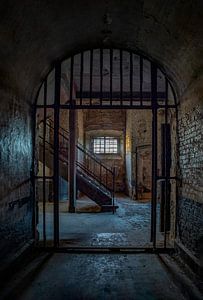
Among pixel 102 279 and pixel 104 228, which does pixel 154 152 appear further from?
pixel 104 228

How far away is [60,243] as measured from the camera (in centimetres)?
498

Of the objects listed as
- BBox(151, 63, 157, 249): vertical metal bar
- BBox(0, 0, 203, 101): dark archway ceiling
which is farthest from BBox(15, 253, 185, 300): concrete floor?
BBox(0, 0, 203, 101): dark archway ceiling

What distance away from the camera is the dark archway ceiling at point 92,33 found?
2.87 metres

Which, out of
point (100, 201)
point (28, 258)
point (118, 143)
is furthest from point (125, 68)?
point (118, 143)

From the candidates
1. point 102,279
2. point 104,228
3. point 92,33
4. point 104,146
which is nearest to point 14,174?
point 102,279

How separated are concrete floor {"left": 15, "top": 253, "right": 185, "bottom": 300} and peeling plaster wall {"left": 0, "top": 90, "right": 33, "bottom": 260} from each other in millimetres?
→ 559

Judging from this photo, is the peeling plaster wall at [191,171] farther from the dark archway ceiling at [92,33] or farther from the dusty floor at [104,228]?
the dusty floor at [104,228]

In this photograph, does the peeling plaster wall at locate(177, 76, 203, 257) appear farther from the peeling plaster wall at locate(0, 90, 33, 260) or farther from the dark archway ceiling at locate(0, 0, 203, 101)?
the peeling plaster wall at locate(0, 90, 33, 260)

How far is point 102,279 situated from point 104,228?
113 inches

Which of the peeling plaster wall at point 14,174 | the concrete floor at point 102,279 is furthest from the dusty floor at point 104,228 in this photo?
the peeling plaster wall at point 14,174

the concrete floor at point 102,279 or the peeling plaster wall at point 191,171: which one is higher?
the peeling plaster wall at point 191,171

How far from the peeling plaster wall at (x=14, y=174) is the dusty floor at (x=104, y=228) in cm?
120

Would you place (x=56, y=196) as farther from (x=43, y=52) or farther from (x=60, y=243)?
(x=43, y=52)

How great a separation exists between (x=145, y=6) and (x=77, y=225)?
4911 millimetres
